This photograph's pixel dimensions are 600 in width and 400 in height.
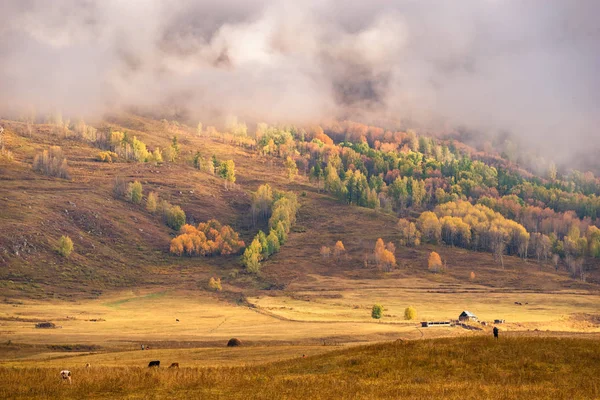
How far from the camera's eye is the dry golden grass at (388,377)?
39.2 meters

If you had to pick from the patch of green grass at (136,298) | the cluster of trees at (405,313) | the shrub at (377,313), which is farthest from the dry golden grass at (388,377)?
the patch of green grass at (136,298)

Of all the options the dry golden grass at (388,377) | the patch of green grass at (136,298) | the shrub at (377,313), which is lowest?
the patch of green grass at (136,298)

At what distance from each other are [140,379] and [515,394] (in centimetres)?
2500

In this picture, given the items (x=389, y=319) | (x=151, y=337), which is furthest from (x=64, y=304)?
(x=389, y=319)

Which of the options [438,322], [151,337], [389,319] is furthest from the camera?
[389,319]

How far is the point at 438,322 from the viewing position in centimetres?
14538

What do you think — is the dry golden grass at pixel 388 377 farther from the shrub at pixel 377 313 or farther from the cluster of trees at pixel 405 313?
the cluster of trees at pixel 405 313

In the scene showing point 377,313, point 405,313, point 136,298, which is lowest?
point 136,298

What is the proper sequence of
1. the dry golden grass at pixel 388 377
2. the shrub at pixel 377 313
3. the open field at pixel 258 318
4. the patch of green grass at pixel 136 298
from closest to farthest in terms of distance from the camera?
the dry golden grass at pixel 388 377, the open field at pixel 258 318, the shrub at pixel 377 313, the patch of green grass at pixel 136 298

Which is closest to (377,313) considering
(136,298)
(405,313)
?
(405,313)

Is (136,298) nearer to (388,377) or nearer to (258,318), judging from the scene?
(258,318)

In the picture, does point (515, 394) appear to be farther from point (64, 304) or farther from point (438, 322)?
point (64, 304)

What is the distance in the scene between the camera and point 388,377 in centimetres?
4519

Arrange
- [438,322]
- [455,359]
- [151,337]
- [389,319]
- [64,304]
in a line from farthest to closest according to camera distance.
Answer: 1. [64,304]
2. [389,319]
3. [438,322]
4. [151,337]
5. [455,359]
